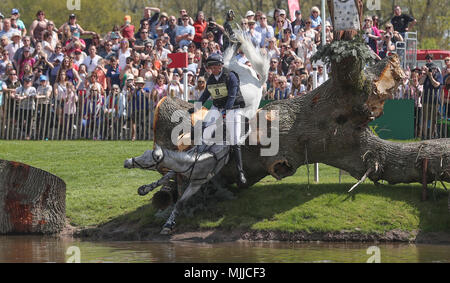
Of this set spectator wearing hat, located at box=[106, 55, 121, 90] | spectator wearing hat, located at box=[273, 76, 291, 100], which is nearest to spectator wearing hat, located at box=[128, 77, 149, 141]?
spectator wearing hat, located at box=[106, 55, 121, 90]

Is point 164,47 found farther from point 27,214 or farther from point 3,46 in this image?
point 27,214

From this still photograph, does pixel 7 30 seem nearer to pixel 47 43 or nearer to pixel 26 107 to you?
pixel 47 43

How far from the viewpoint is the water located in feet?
37.9

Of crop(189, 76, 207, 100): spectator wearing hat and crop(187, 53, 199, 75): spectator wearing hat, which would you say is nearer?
crop(189, 76, 207, 100): spectator wearing hat

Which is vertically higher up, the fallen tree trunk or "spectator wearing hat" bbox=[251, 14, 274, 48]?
"spectator wearing hat" bbox=[251, 14, 274, 48]

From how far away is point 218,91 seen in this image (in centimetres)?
1417

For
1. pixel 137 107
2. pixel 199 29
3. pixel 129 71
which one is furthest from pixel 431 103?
pixel 129 71

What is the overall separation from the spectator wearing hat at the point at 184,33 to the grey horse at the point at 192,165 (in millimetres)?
12533

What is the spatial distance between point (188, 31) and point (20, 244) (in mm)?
14410

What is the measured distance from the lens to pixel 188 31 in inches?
1048

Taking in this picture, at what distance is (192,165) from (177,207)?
0.77 m

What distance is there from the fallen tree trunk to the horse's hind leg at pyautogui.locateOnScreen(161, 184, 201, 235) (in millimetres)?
786

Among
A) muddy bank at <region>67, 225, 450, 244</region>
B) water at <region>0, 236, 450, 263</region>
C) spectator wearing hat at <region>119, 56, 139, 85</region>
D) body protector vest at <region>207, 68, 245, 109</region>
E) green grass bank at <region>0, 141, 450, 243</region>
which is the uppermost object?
spectator wearing hat at <region>119, 56, 139, 85</region>

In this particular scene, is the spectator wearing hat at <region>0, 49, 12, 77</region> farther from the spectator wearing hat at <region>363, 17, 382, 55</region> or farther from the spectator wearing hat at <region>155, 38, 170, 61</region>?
the spectator wearing hat at <region>363, 17, 382, 55</region>
